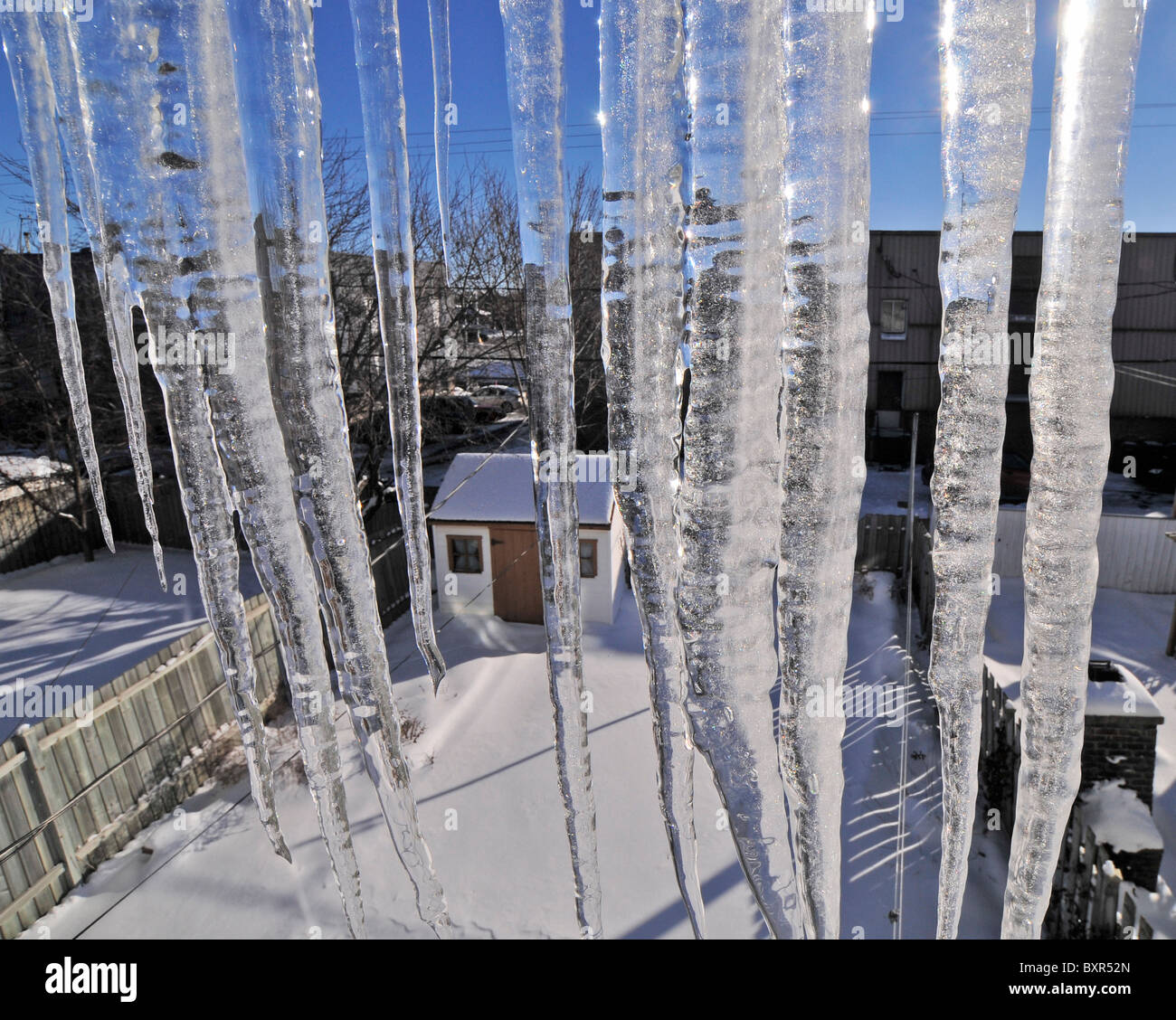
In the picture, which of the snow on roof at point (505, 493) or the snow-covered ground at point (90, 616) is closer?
the snow-covered ground at point (90, 616)

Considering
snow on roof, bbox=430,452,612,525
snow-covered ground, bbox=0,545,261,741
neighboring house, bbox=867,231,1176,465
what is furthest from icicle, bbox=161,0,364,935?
neighboring house, bbox=867,231,1176,465

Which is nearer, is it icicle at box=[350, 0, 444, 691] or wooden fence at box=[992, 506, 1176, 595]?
icicle at box=[350, 0, 444, 691]

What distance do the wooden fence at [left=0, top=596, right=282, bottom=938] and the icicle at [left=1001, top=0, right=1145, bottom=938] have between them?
17.7ft

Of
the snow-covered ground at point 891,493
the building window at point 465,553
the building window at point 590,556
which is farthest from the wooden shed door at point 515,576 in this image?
the snow-covered ground at point 891,493

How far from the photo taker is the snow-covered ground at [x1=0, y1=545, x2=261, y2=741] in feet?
30.1

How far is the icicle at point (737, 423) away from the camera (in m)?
1.01

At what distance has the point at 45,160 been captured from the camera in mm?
1541

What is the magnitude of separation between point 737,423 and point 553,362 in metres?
0.38

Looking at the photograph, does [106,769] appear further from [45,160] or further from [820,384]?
[820,384]

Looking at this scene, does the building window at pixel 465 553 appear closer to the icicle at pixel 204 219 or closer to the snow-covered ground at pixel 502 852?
the snow-covered ground at pixel 502 852

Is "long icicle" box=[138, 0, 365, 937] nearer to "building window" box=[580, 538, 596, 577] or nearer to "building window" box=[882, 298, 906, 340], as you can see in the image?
"building window" box=[580, 538, 596, 577]

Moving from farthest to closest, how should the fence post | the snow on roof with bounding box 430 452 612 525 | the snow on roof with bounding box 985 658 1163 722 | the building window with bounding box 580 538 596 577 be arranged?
the building window with bounding box 580 538 596 577, the snow on roof with bounding box 430 452 612 525, the fence post, the snow on roof with bounding box 985 658 1163 722

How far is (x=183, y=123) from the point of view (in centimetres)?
106

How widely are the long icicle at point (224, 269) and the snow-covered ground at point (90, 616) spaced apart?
25.5ft
